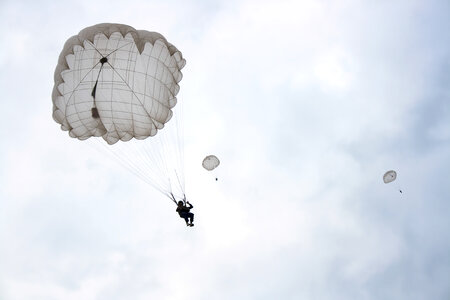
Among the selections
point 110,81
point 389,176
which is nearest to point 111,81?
point 110,81

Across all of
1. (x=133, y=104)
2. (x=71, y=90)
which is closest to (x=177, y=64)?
(x=133, y=104)

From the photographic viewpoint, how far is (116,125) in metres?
22.0

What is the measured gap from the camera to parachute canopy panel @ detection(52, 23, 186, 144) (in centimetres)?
2123

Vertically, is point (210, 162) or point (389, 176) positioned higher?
point (210, 162)

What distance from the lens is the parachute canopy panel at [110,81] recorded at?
836 inches

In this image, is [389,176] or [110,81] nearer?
[110,81]

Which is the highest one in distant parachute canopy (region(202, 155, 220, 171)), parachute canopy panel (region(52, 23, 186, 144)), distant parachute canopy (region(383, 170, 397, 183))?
parachute canopy panel (region(52, 23, 186, 144))

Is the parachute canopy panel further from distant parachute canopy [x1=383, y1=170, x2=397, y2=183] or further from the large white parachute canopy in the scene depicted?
distant parachute canopy [x1=383, y1=170, x2=397, y2=183]

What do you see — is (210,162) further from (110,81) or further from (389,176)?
(389,176)

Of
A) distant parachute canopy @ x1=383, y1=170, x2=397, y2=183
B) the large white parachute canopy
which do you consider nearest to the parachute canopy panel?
the large white parachute canopy

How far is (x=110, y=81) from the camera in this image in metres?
21.2

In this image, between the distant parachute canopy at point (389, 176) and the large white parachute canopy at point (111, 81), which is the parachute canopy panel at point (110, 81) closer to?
the large white parachute canopy at point (111, 81)

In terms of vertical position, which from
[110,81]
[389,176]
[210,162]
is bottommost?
[389,176]

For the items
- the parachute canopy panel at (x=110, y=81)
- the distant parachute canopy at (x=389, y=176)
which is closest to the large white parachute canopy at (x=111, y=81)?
the parachute canopy panel at (x=110, y=81)
